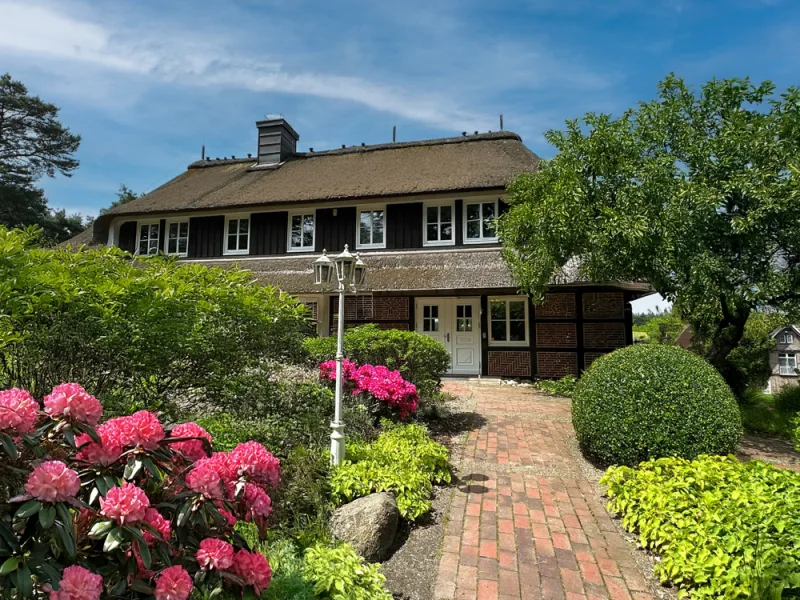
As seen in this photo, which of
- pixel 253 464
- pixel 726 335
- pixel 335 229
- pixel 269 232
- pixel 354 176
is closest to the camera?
pixel 253 464

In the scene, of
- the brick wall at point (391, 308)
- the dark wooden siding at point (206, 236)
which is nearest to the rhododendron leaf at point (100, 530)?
the brick wall at point (391, 308)

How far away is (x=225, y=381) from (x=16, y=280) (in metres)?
1.87

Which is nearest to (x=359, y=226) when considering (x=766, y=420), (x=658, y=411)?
(x=658, y=411)

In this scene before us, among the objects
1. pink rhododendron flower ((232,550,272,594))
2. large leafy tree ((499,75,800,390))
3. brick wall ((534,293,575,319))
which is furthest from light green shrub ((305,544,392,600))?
brick wall ((534,293,575,319))

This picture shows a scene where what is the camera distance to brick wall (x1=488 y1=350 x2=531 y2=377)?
11.8 meters

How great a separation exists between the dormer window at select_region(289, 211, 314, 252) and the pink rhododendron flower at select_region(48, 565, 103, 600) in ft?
42.9

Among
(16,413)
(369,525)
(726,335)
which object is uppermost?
(726,335)

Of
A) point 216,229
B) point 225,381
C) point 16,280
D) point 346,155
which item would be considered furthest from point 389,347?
point 346,155

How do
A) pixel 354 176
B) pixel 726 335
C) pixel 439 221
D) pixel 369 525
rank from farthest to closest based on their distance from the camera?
pixel 354 176 → pixel 439 221 → pixel 726 335 → pixel 369 525

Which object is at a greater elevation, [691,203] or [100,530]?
[691,203]

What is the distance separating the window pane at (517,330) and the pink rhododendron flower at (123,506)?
11.4 meters

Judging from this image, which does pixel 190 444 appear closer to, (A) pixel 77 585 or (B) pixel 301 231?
(A) pixel 77 585

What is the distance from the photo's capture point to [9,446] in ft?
4.31

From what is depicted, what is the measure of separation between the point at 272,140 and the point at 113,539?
18.8 metres
